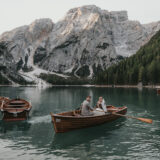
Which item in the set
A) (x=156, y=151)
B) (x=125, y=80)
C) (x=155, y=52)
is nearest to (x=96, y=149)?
(x=156, y=151)

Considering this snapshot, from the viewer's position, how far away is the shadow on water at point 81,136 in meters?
22.4

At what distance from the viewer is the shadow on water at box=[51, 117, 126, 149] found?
22438mm

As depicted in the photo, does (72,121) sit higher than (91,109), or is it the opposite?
(91,109)

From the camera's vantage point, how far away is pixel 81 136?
83.3 ft

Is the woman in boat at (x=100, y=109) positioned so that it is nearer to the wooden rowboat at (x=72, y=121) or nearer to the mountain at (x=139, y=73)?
the wooden rowboat at (x=72, y=121)

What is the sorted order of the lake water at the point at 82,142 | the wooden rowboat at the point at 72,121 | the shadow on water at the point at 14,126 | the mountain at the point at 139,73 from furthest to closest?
the mountain at the point at 139,73, the shadow on water at the point at 14,126, the wooden rowboat at the point at 72,121, the lake water at the point at 82,142

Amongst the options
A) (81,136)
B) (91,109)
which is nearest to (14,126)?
(81,136)

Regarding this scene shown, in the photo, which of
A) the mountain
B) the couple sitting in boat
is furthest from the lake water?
the mountain

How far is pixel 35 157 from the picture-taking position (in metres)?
18.6

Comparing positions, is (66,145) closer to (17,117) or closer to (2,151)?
(2,151)

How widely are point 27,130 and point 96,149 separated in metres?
11.7

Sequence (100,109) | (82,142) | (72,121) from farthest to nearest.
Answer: (100,109) < (72,121) < (82,142)

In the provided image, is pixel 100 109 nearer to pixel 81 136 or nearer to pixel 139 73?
pixel 81 136

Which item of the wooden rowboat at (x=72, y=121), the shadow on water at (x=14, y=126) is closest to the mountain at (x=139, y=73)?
the wooden rowboat at (x=72, y=121)
